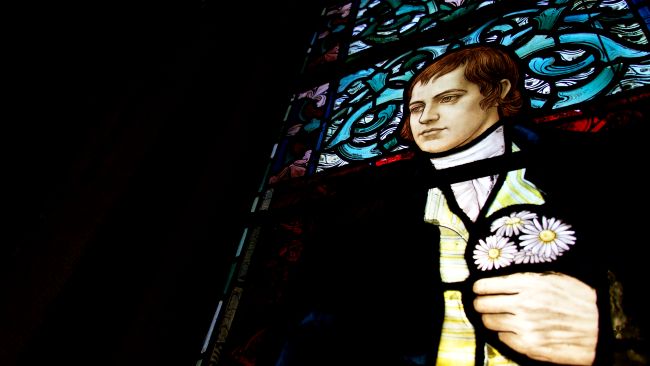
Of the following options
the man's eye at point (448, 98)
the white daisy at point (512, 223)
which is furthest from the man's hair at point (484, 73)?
the white daisy at point (512, 223)

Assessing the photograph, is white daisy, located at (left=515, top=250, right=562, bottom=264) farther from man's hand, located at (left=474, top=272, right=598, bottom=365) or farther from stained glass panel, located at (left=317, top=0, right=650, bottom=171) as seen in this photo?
stained glass panel, located at (left=317, top=0, right=650, bottom=171)

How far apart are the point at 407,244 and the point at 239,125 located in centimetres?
150

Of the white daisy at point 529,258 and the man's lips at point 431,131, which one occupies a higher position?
the man's lips at point 431,131

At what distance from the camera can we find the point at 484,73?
222 centimetres

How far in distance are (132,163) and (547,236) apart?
190 centimetres

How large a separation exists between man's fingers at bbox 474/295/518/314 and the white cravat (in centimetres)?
30

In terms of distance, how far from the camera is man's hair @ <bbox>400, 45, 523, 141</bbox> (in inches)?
81.0

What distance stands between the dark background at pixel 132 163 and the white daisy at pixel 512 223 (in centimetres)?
118

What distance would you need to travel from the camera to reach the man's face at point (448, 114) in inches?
79.6

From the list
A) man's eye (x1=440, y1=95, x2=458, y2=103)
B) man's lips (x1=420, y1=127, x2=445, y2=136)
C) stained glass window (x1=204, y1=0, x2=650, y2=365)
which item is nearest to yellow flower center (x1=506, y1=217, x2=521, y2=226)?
stained glass window (x1=204, y1=0, x2=650, y2=365)

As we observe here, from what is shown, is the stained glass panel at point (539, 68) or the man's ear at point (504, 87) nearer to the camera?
the stained glass panel at point (539, 68)

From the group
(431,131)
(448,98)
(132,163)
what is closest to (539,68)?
(448,98)

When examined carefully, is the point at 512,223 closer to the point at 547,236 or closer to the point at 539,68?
the point at 547,236

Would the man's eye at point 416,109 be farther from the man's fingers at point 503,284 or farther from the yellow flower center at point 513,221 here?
the man's fingers at point 503,284
